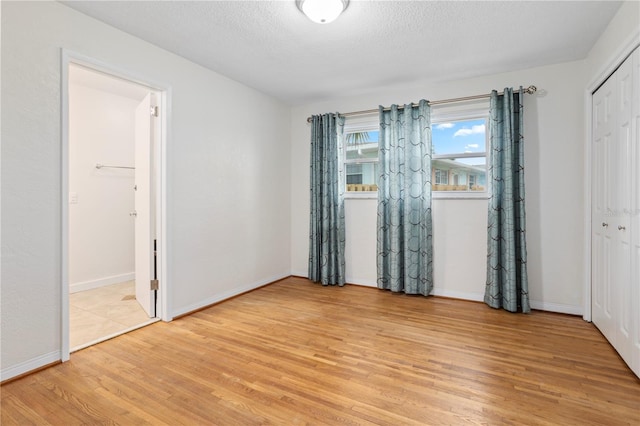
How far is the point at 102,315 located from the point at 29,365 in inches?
40.8

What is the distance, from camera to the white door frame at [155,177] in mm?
2203

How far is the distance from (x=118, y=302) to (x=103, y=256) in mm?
1037

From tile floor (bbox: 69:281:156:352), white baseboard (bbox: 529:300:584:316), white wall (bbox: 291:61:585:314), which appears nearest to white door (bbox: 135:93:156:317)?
tile floor (bbox: 69:281:156:352)

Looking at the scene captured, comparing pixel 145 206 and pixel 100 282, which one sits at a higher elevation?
pixel 145 206

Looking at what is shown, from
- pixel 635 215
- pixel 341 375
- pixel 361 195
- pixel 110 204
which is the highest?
pixel 361 195

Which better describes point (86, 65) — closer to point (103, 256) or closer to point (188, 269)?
point (188, 269)

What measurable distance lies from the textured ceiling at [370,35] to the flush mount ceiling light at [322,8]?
0.30ft

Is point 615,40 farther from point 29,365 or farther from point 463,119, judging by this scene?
point 29,365

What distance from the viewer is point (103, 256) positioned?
414cm

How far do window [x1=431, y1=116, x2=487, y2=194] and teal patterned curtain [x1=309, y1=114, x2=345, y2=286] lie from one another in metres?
1.20

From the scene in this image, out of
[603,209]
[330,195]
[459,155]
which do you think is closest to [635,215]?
[603,209]

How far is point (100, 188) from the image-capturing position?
414 centimetres

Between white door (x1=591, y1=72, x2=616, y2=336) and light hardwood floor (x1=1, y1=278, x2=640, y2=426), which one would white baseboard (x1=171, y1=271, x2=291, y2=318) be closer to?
light hardwood floor (x1=1, y1=278, x2=640, y2=426)

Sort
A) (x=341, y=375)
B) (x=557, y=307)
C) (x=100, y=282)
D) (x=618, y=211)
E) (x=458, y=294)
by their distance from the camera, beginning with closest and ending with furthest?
(x=341, y=375)
(x=618, y=211)
(x=557, y=307)
(x=458, y=294)
(x=100, y=282)
